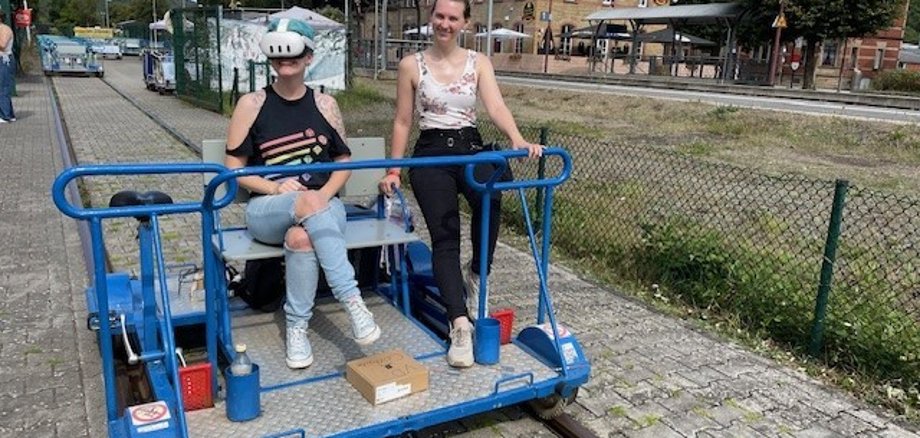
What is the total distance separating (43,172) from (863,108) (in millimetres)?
19421

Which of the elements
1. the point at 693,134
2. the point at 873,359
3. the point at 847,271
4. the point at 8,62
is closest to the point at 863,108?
the point at 693,134

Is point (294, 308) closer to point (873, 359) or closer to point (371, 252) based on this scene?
Answer: point (371, 252)

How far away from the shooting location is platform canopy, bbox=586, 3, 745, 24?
3456cm

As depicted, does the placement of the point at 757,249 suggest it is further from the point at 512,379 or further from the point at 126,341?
the point at 126,341

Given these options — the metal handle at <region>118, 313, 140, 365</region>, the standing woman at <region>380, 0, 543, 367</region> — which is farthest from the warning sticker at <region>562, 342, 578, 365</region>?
the metal handle at <region>118, 313, 140, 365</region>

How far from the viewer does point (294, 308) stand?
337 cm

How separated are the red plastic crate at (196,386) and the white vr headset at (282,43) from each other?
142cm

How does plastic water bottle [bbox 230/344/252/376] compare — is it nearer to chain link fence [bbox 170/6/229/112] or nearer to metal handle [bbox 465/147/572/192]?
metal handle [bbox 465/147/572/192]

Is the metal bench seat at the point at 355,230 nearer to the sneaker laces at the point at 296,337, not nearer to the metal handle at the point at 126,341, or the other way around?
the sneaker laces at the point at 296,337

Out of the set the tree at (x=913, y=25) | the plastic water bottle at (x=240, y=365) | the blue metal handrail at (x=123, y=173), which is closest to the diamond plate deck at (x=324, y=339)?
the plastic water bottle at (x=240, y=365)

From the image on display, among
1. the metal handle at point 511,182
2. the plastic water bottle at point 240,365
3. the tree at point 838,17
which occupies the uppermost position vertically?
the tree at point 838,17

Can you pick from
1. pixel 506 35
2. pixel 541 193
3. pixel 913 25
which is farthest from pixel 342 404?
pixel 913 25

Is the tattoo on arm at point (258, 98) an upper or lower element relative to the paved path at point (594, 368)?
upper

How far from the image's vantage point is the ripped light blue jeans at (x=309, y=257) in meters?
3.33
